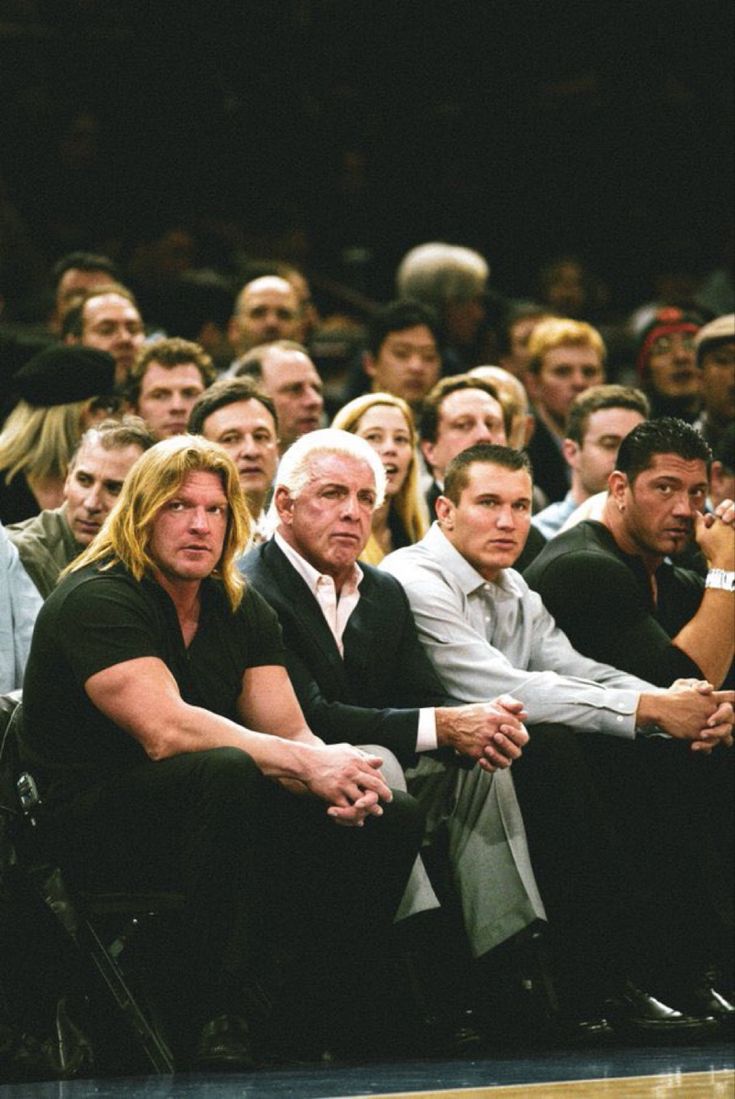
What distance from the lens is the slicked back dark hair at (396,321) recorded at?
6.75m

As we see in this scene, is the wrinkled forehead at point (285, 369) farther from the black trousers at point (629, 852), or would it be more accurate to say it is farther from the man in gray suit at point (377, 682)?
the black trousers at point (629, 852)

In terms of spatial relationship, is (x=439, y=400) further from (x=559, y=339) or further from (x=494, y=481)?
(x=559, y=339)

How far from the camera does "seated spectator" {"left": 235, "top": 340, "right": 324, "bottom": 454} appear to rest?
6082 millimetres

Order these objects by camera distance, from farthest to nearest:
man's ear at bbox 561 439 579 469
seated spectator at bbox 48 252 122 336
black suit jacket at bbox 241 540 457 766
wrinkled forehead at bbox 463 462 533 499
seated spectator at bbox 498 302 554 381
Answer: seated spectator at bbox 498 302 554 381, seated spectator at bbox 48 252 122 336, man's ear at bbox 561 439 579 469, wrinkled forehead at bbox 463 462 533 499, black suit jacket at bbox 241 540 457 766

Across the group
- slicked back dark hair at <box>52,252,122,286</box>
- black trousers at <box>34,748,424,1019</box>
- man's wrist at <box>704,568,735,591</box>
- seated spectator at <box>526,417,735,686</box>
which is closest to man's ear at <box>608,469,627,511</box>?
seated spectator at <box>526,417,735,686</box>

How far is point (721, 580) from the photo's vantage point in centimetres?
489

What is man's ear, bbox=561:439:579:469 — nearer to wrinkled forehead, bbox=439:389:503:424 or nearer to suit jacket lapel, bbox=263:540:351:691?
wrinkled forehead, bbox=439:389:503:424

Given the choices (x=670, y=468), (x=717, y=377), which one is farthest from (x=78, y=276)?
(x=670, y=468)

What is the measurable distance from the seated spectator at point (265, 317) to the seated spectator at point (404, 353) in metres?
0.35

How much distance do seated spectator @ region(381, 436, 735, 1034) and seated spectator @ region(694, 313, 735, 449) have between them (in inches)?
76.9

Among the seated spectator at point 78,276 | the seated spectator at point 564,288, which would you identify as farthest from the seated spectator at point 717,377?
the seated spectator at point 564,288

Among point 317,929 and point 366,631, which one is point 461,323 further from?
point 317,929

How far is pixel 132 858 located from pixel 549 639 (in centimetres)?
139

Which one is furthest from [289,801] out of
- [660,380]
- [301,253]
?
[301,253]
